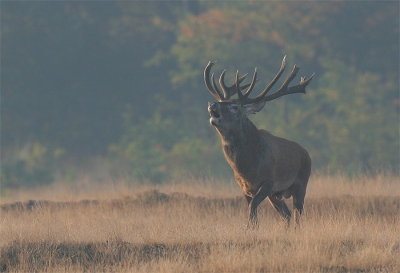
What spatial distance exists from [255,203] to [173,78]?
2137cm

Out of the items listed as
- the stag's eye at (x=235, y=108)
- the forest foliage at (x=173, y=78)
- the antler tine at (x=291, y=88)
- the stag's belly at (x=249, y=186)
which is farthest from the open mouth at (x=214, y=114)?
the forest foliage at (x=173, y=78)

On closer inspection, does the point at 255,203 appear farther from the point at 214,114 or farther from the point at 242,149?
the point at 214,114

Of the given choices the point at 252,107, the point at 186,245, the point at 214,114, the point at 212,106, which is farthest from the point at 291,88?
the point at 186,245

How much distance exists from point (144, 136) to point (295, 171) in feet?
60.6

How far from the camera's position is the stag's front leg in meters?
10.2

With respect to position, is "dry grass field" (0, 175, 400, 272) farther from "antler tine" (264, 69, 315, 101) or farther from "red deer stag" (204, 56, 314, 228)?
"antler tine" (264, 69, 315, 101)

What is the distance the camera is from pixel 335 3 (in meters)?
32.4

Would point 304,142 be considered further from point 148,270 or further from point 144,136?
point 148,270

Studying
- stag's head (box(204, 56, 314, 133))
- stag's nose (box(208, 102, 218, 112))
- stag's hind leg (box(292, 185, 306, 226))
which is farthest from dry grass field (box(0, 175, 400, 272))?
stag's nose (box(208, 102, 218, 112))

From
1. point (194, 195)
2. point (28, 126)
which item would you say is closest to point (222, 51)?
point (28, 126)

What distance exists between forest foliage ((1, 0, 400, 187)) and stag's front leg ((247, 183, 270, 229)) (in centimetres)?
1662

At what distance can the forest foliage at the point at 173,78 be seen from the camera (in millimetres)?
28000

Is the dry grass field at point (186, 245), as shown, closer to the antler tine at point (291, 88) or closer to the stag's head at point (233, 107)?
the stag's head at point (233, 107)

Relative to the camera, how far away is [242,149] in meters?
10.6
